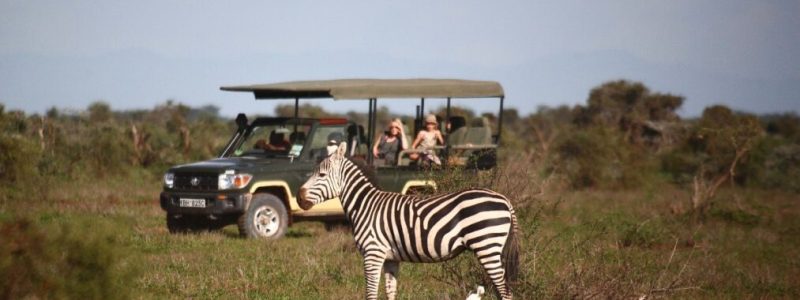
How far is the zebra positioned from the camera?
9789 millimetres

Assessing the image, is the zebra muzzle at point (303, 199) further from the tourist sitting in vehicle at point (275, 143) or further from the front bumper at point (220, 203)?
the tourist sitting in vehicle at point (275, 143)

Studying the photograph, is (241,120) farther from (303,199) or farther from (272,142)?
(303,199)

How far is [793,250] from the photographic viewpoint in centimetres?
1952

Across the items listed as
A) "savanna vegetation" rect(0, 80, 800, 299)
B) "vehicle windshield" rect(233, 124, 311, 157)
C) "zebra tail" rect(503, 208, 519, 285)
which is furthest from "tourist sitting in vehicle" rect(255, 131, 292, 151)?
"zebra tail" rect(503, 208, 519, 285)

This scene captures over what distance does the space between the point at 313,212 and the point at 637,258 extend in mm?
5048

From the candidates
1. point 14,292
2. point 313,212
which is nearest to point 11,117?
point 313,212

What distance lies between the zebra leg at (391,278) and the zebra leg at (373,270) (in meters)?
0.18

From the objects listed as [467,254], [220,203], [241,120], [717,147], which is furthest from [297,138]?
[717,147]

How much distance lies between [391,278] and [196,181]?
8172 mm

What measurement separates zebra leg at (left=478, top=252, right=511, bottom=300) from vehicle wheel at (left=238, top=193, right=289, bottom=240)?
343 inches

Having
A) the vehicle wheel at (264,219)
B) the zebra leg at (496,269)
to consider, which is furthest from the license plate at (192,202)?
the zebra leg at (496,269)

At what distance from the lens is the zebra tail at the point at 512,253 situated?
9891 millimetres

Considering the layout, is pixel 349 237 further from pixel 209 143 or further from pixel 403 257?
pixel 209 143

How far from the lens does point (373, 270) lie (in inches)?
399
